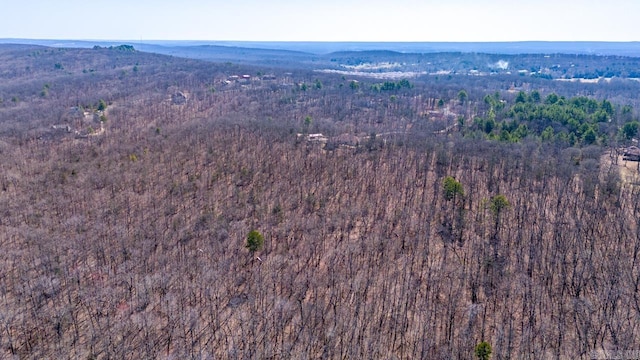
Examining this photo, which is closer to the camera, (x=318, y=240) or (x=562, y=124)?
Result: (x=318, y=240)

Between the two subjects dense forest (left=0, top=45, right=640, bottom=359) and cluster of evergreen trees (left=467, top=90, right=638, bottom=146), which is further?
cluster of evergreen trees (left=467, top=90, right=638, bottom=146)

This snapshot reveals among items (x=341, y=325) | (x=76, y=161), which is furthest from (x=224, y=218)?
(x=76, y=161)

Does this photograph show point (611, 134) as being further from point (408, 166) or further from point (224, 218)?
point (224, 218)

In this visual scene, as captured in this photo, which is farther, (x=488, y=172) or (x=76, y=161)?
(x=76, y=161)

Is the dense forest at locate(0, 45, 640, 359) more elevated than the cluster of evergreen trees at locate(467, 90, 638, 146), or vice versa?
the cluster of evergreen trees at locate(467, 90, 638, 146)

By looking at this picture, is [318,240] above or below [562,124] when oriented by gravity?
below

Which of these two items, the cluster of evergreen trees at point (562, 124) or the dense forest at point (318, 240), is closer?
the dense forest at point (318, 240)

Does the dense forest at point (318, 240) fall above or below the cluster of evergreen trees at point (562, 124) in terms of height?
below

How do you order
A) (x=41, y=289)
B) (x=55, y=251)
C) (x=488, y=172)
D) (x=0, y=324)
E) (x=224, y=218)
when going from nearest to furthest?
A: (x=0, y=324)
(x=41, y=289)
(x=55, y=251)
(x=224, y=218)
(x=488, y=172)
